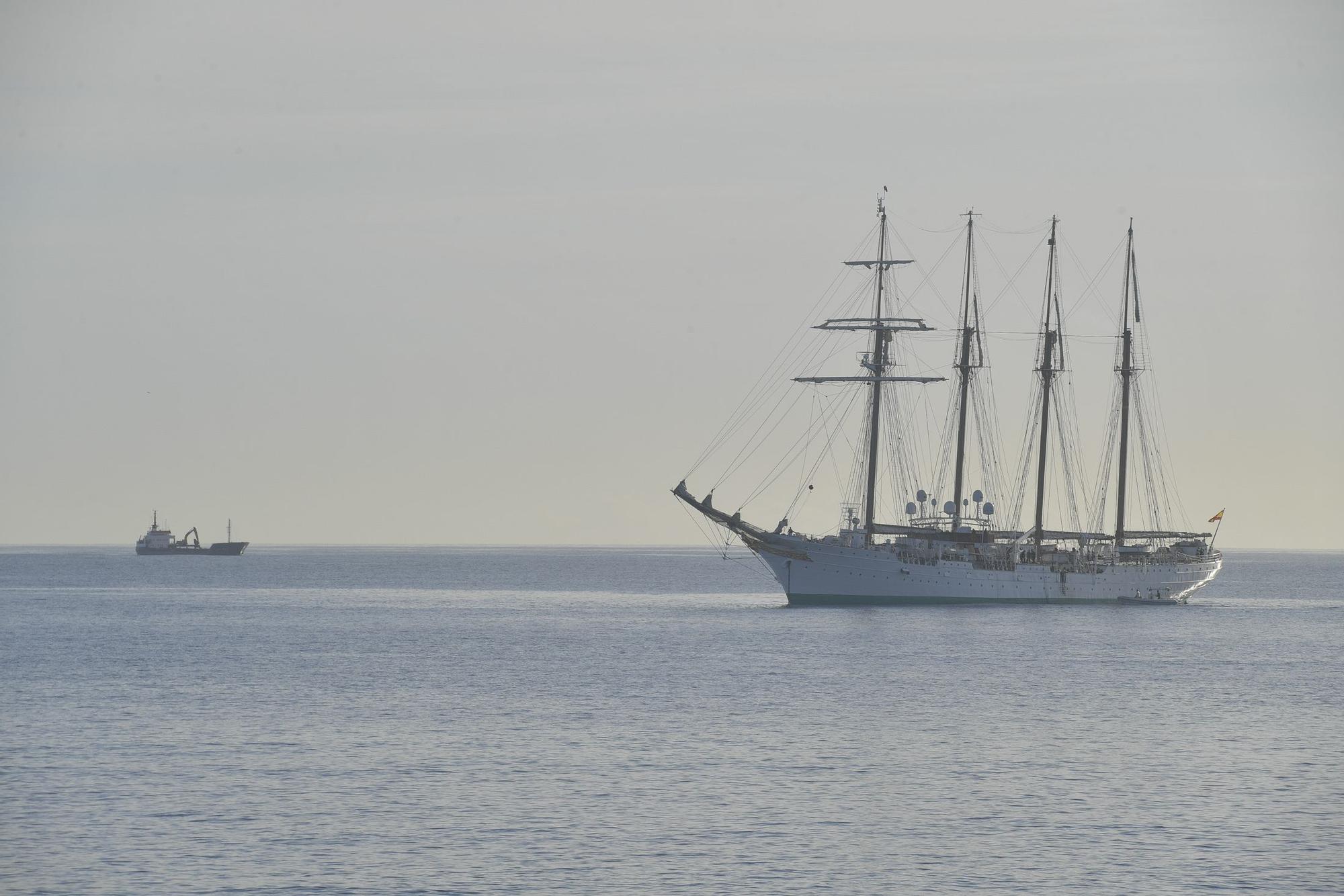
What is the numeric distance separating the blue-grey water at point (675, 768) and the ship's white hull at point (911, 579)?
2421 cm

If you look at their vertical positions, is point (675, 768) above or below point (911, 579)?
below

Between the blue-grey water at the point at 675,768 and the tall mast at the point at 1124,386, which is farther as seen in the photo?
the tall mast at the point at 1124,386

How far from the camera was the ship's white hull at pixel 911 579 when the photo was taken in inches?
4879

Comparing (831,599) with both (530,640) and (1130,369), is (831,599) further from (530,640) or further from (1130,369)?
(1130,369)

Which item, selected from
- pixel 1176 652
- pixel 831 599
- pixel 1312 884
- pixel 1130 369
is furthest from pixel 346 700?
pixel 1130 369

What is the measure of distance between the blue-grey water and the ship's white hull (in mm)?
24209

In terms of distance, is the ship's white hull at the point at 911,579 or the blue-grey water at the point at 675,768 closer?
the blue-grey water at the point at 675,768

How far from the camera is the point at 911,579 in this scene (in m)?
125

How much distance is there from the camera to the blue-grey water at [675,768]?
40469mm

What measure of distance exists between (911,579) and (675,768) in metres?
74.1

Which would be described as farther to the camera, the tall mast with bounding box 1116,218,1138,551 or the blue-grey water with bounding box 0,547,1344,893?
the tall mast with bounding box 1116,218,1138,551

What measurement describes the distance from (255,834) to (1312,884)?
84.7 ft

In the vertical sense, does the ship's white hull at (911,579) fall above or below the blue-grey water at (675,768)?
above

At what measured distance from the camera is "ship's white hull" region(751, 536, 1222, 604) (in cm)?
12394
